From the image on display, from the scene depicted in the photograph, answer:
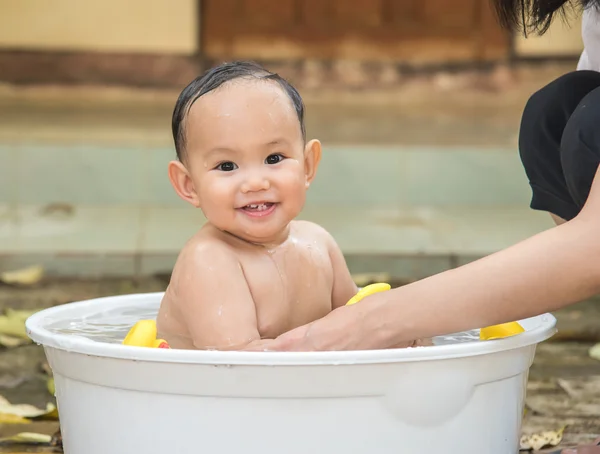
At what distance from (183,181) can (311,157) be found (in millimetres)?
196

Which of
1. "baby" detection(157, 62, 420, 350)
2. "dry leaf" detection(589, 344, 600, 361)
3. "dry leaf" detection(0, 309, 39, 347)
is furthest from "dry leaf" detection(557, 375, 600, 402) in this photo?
"dry leaf" detection(0, 309, 39, 347)

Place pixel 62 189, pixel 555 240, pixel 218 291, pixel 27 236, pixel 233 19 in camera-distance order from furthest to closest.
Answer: pixel 233 19, pixel 62 189, pixel 27 236, pixel 218 291, pixel 555 240

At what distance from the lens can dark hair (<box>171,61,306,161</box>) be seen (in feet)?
4.47

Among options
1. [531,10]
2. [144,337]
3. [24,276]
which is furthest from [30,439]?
[24,276]

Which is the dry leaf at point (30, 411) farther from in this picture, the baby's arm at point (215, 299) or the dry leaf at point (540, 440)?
the dry leaf at point (540, 440)

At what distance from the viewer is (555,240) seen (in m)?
1.11

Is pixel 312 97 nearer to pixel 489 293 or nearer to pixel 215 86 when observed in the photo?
pixel 215 86

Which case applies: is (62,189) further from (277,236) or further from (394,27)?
(277,236)

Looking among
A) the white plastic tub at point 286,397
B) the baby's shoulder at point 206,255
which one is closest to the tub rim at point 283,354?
the white plastic tub at point 286,397

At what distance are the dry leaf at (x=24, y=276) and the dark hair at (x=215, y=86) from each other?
1.75 metres

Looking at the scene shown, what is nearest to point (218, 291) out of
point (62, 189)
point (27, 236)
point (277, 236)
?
point (277, 236)

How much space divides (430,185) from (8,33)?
1.98 meters

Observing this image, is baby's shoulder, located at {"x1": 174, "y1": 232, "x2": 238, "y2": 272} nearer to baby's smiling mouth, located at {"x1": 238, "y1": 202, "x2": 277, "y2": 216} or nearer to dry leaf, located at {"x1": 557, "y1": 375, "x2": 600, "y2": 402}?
baby's smiling mouth, located at {"x1": 238, "y1": 202, "x2": 277, "y2": 216}

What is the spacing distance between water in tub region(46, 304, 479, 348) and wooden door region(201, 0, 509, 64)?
2882 millimetres
